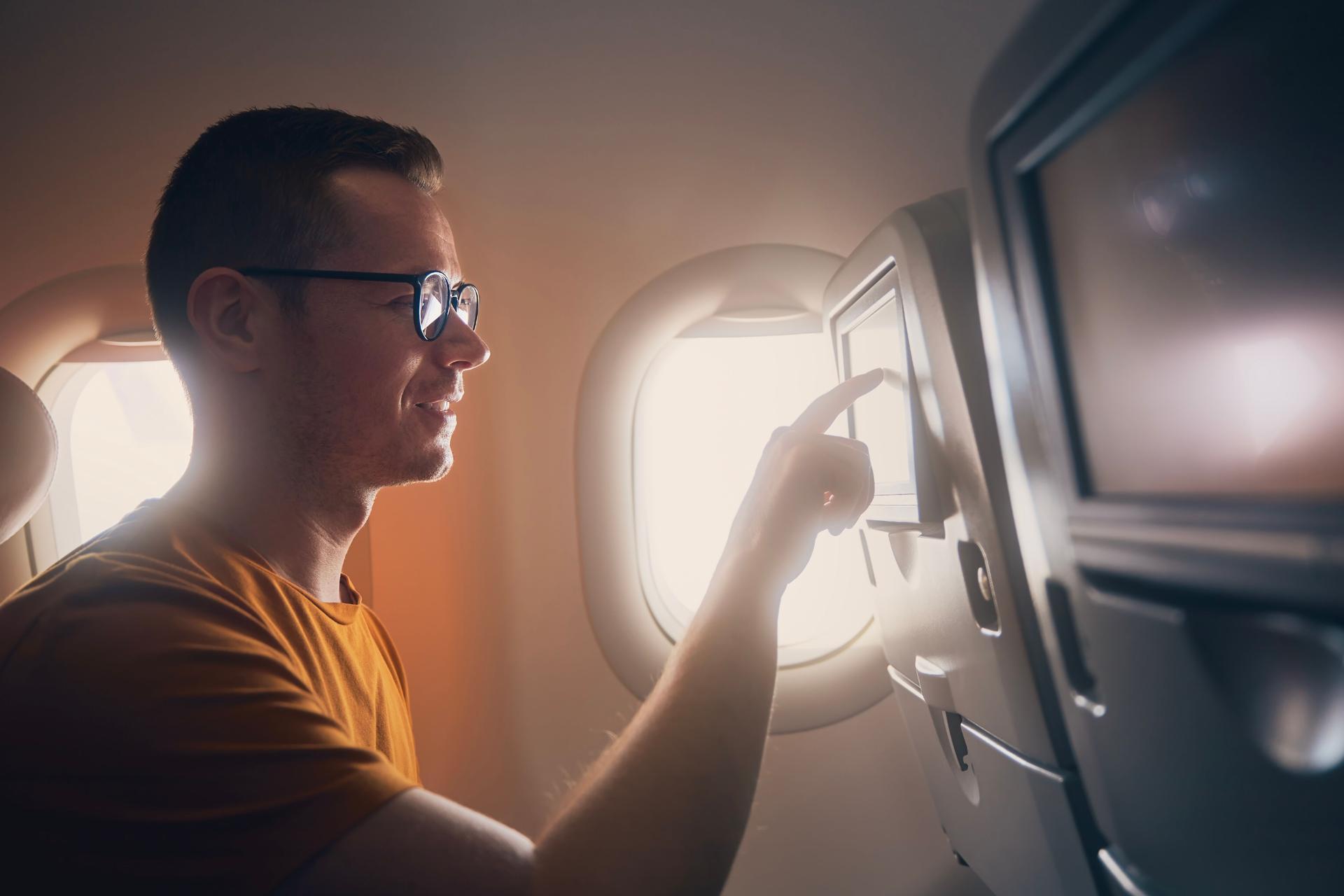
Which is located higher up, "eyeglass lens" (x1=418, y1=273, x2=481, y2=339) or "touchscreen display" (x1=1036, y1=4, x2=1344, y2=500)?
"eyeglass lens" (x1=418, y1=273, x2=481, y2=339)

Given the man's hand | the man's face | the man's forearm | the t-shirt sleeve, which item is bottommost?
the man's forearm

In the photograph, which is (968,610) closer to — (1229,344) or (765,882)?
(1229,344)

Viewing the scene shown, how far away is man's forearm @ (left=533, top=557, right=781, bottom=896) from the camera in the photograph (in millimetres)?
752

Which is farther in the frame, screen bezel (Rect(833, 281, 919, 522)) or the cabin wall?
the cabin wall

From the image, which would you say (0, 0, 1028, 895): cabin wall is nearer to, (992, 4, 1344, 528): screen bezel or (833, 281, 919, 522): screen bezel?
(833, 281, 919, 522): screen bezel

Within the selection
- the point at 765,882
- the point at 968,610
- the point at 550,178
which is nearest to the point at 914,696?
the point at 968,610

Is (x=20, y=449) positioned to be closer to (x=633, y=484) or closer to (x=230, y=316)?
(x=230, y=316)

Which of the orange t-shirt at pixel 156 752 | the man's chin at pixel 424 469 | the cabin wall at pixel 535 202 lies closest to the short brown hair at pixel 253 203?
the man's chin at pixel 424 469

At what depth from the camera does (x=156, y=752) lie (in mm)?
740

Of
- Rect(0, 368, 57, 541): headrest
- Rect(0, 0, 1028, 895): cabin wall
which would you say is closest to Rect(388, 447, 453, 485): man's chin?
Rect(0, 0, 1028, 895): cabin wall

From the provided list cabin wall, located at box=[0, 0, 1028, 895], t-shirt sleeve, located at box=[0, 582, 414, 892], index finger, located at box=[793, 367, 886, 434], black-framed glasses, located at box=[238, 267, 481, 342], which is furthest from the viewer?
cabin wall, located at box=[0, 0, 1028, 895]

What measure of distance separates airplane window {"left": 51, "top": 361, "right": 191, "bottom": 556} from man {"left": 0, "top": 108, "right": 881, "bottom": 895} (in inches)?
31.8

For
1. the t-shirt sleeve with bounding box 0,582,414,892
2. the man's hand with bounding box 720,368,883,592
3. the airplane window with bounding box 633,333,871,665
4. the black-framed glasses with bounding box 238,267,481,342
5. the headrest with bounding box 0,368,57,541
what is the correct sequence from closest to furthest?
the t-shirt sleeve with bounding box 0,582,414,892 → the man's hand with bounding box 720,368,883,592 → the black-framed glasses with bounding box 238,267,481,342 → the headrest with bounding box 0,368,57,541 → the airplane window with bounding box 633,333,871,665

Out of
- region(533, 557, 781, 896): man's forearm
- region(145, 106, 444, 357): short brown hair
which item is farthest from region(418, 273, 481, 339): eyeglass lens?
region(533, 557, 781, 896): man's forearm
